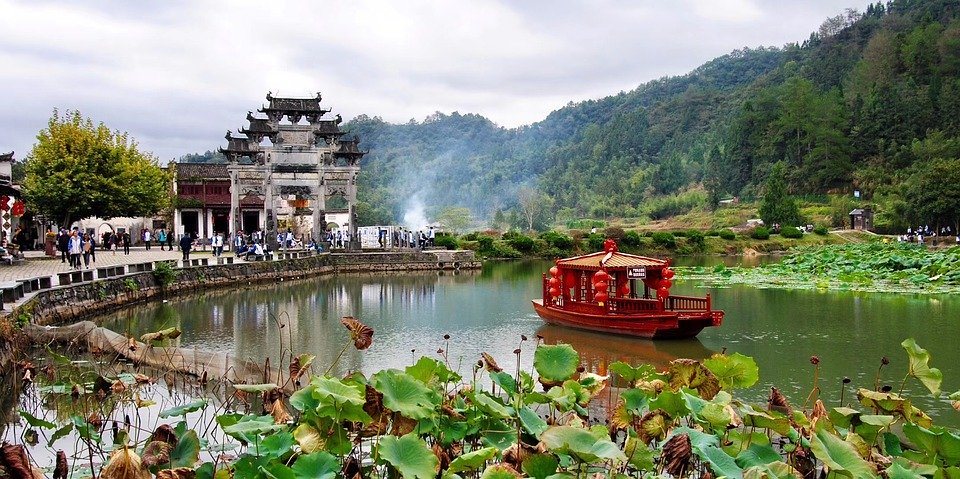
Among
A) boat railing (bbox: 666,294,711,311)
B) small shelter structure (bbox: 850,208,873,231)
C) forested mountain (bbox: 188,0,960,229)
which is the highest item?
forested mountain (bbox: 188,0,960,229)

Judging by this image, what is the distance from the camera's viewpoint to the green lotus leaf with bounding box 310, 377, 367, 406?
198 inches

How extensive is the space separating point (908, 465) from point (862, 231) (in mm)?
50653

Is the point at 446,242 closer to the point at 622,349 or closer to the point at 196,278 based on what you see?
the point at 196,278

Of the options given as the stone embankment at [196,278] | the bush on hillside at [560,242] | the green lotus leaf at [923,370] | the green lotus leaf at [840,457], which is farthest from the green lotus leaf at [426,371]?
the bush on hillside at [560,242]

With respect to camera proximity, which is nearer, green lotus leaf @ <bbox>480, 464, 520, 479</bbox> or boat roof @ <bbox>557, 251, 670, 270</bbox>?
green lotus leaf @ <bbox>480, 464, 520, 479</bbox>

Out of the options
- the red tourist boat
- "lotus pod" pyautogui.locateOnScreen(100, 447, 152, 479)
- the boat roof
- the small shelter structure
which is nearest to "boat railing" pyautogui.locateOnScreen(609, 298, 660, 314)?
the red tourist boat

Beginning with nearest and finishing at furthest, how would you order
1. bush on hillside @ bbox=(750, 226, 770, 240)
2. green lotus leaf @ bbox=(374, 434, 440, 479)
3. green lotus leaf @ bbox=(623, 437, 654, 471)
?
green lotus leaf @ bbox=(374, 434, 440, 479), green lotus leaf @ bbox=(623, 437, 654, 471), bush on hillside @ bbox=(750, 226, 770, 240)

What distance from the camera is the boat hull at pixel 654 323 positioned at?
16.4 meters

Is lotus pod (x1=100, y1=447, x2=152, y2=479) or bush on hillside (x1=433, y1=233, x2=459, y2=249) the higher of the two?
bush on hillside (x1=433, y1=233, x2=459, y2=249)

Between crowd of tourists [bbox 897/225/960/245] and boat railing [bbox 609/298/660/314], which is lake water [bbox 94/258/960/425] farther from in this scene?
crowd of tourists [bbox 897/225/960/245]

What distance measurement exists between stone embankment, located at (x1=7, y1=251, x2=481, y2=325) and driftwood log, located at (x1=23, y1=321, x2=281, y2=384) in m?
Result: 1.05

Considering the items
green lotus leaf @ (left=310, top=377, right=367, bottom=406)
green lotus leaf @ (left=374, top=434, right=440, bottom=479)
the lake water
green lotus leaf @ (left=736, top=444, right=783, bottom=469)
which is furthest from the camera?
the lake water

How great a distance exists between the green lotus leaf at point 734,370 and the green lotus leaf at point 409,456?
2546 mm

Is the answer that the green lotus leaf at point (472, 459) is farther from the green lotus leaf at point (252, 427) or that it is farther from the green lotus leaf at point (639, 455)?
the green lotus leaf at point (252, 427)
